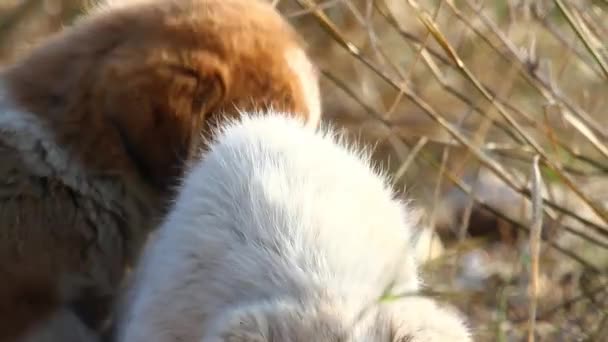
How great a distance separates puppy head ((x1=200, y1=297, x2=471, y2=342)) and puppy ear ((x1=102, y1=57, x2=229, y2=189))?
→ 76 cm

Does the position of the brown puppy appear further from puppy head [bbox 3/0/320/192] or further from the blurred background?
the blurred background

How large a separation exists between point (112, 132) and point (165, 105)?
0.15 m

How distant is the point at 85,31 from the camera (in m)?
3.10

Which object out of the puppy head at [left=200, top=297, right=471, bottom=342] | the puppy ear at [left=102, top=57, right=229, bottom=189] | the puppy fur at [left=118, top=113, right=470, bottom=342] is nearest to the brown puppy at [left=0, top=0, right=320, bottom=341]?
the puppy ear at [left=102, top=57, right=229, bottom=189]

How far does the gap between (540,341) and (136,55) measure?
1.58 m

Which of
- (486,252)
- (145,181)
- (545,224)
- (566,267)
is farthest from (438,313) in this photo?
(486,252)

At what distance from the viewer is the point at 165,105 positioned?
2.86 meters

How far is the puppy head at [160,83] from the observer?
113 inches

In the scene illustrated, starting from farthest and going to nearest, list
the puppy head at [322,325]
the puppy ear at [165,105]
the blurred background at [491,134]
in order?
the blurred background at [491,134]
the puppy ear at [165,105]
the puppy head at [322,325]

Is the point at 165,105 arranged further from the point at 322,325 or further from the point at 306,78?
the point at 322,325

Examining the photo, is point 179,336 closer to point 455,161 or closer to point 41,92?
point 41,92

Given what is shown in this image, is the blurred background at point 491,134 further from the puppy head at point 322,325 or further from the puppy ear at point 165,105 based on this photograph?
the puppy ear at point 165,105

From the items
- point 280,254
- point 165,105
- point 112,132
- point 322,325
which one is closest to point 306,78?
point 165,105

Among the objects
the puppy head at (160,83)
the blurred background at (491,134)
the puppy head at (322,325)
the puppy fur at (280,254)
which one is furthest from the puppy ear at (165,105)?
the puppy head at (322,325)
